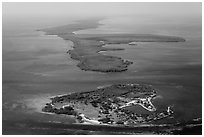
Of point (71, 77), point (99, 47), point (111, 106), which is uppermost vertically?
point (99, 47)

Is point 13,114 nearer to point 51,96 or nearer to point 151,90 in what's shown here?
point 51,96

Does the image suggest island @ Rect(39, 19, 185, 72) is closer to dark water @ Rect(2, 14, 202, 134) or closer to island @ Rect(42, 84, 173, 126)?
dark water @ Rect(2, 14, 202, 134)

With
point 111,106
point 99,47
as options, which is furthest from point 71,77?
point 99,47

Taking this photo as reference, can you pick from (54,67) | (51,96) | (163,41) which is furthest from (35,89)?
(163,41)

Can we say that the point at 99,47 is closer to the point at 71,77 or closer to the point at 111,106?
the point at 71,77

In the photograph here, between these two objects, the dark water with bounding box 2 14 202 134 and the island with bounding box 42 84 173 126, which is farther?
the dark water with bounding box 2 14 202 134

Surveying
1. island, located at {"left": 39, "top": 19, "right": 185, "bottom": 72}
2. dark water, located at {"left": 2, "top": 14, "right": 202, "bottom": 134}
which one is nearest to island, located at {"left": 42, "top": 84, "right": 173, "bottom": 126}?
dark water, located at {"left": 2, "top": 14, "right": 202, "bottom": 134}

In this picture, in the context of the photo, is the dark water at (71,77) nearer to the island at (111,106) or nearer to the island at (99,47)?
the island at (111,106)
